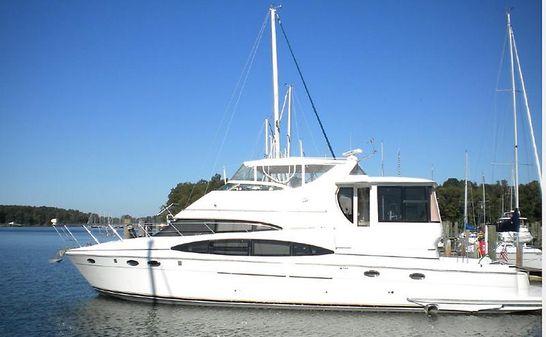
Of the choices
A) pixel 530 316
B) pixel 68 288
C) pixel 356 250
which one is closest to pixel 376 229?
pixel 356 250

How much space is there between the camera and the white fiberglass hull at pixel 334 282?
15.0 m

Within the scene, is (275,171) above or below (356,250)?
above

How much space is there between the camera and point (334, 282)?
50.4 ft

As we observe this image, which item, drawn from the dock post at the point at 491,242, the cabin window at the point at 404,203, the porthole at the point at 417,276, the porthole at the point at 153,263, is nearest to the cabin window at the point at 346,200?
the cabin window at the point at 404,203

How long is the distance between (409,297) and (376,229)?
2133mm

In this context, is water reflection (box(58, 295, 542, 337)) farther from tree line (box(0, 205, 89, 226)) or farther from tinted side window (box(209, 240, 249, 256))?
tree line (box(0, 205, 89, 226))

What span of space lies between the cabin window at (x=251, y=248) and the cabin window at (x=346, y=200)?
154cm

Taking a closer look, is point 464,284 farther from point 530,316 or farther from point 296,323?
point 296,323

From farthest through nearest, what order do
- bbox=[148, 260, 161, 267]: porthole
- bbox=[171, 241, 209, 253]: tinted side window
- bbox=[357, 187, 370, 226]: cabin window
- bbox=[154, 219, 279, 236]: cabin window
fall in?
bbox=[154, 219, 279, 236]: cabin window, bbox=[357, 187, 370, 226]: cabin window, bbox=[148, 260, 161, 267]: porthole, bbox=[171, 241, 209, 253]: tinted side window

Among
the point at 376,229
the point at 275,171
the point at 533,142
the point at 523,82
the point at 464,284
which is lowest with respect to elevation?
the point at 464,284

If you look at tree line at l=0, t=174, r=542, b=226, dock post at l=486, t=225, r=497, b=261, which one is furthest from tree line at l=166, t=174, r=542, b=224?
dock post at l=486, t=225, r=497, b=261

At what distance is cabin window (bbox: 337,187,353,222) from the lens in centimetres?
1641

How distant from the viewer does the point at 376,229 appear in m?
15.9

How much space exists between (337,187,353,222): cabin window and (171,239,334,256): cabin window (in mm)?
1538
